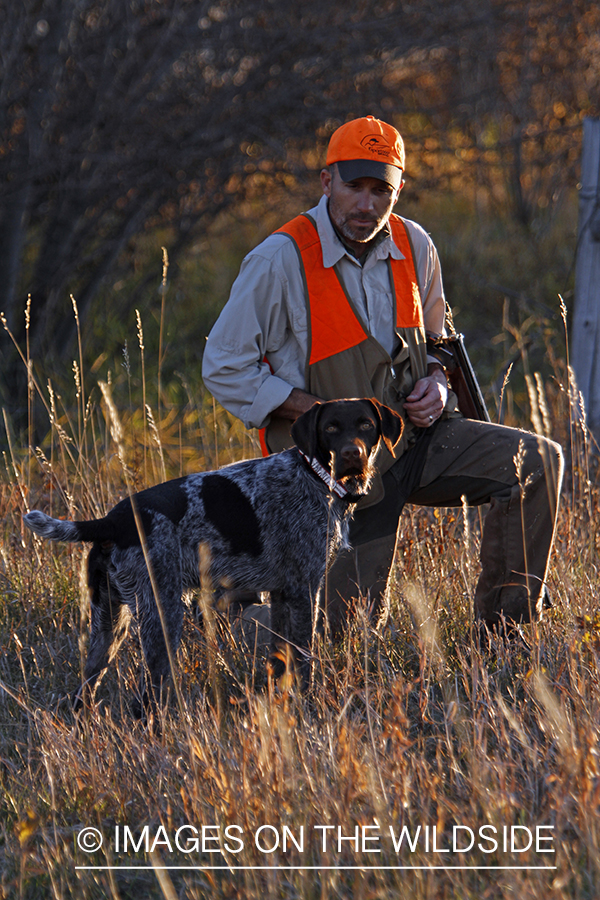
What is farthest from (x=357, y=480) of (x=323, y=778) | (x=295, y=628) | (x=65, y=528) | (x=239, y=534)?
(x=323, y=778)

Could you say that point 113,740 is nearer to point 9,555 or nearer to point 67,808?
point 67,808

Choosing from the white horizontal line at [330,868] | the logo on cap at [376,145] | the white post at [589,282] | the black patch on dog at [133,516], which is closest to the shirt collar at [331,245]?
the logo on cap at [376,145]

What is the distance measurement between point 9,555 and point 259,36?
4155mm

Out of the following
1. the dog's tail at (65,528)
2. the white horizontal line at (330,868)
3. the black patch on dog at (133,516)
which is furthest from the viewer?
the black patch on dog at (133,516)

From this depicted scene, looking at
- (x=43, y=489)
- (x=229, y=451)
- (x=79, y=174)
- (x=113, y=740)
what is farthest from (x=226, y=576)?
(x=79, y=174)

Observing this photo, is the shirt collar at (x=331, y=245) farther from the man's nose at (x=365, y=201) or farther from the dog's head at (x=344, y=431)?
the dog's head at (x=344, y=431)

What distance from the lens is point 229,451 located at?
5996mm

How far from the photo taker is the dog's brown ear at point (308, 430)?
129 inches

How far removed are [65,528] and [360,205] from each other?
1663mm

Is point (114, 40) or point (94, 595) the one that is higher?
point (114, 40)

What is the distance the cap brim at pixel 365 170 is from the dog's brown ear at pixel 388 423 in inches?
34.6

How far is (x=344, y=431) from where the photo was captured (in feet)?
10.7

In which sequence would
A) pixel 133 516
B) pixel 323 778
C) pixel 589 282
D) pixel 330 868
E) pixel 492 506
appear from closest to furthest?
pixel 330 868, pixel 323 778, pixel 133 516, pixel 492 506, pixel 589 282

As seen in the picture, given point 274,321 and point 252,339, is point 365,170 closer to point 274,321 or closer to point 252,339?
point 274,321
